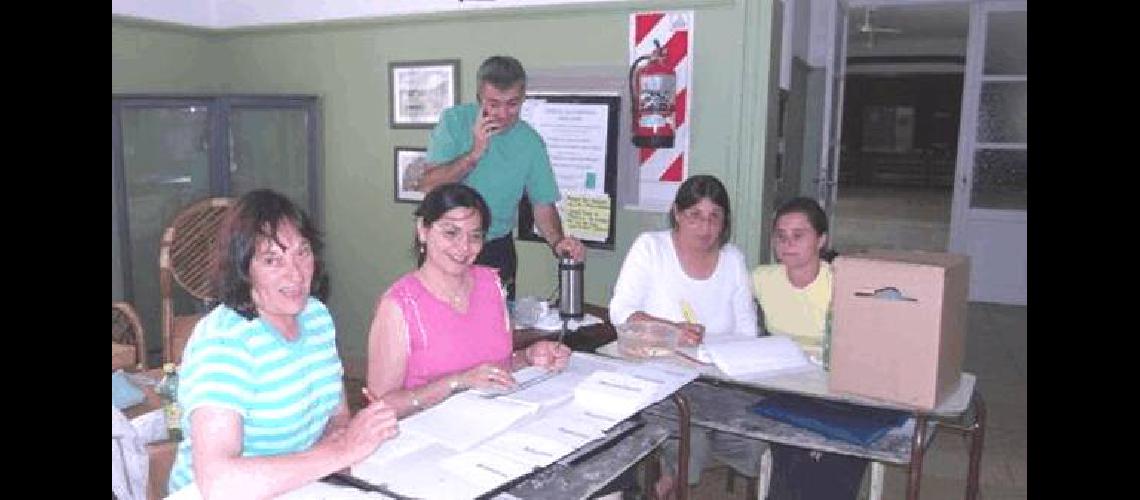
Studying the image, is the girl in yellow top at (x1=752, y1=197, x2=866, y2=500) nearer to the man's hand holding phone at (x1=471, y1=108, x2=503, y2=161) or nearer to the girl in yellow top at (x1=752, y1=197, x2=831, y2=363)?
the girl in yellow top at (x1=752, y1=197, x2=831, y2=363)

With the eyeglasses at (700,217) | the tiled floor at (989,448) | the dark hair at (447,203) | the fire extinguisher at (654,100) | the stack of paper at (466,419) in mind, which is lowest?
the tiled floor at (989,448)

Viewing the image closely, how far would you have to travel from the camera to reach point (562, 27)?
3529 mm

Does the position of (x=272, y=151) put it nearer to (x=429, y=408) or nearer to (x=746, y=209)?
(x=746, y=209)

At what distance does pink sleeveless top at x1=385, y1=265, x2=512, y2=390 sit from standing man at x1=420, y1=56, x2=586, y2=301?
0.76 m

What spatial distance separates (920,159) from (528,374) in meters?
18.7

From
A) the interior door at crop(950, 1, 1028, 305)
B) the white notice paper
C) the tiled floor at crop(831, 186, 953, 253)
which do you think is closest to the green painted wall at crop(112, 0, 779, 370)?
the white notice paper

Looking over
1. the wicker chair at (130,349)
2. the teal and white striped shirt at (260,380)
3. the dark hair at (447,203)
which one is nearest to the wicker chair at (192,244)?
the wicker chair at (130,349)

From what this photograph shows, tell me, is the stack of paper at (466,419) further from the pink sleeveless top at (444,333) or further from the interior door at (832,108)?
the interior door at (832,108)

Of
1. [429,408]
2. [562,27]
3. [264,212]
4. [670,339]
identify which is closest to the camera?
[264,212]

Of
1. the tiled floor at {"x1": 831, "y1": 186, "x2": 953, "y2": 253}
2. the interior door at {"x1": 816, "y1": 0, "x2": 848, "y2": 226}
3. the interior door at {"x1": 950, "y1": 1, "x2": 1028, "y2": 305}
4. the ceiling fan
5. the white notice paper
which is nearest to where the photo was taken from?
the white notice paper

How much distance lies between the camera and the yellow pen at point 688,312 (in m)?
2.63

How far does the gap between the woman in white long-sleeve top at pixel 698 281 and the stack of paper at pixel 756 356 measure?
0.29m

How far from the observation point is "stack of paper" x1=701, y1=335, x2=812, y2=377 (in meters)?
2.17
